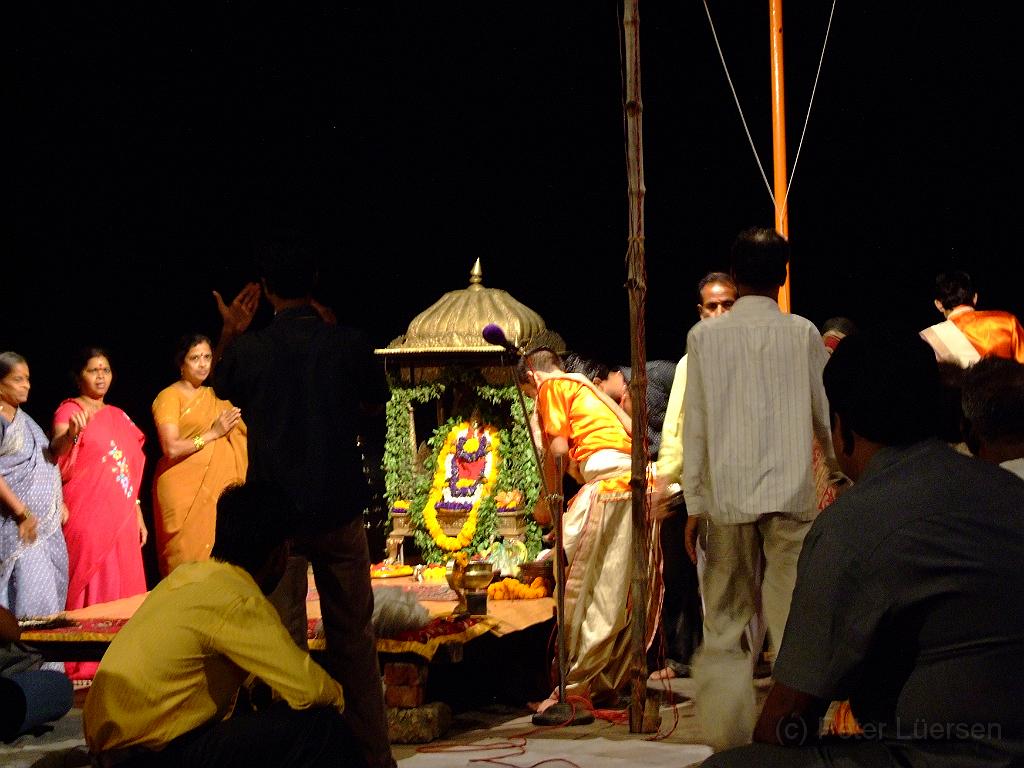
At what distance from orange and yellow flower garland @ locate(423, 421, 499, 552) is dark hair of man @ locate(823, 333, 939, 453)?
16.2ft

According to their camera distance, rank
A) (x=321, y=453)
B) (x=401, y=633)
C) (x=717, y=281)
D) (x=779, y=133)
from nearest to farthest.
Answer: (x=321, y=453)
(x=401, y=633)
(x=717, y=281)
(x=779, y=133)

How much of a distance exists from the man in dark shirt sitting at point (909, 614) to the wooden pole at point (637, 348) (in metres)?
2.54

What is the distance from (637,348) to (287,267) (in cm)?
130

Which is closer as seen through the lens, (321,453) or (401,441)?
(321,453)

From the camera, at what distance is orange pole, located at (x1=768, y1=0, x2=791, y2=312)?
21.4ft

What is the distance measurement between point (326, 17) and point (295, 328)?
16.7ft

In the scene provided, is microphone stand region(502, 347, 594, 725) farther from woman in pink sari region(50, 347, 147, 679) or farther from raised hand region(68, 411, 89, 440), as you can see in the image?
woman in pink sari region(50, 347, 147, 679)

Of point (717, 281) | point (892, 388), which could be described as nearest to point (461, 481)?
point (717, 281)

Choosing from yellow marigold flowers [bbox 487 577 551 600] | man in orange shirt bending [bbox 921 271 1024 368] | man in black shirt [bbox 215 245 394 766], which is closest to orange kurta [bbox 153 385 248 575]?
yellow marigold flowers [bbox 487 577 551 600]

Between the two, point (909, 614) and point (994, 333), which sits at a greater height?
point (994, 333)

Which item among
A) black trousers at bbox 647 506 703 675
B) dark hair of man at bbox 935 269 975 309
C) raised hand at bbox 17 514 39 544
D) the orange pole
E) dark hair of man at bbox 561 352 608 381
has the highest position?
the orange pole

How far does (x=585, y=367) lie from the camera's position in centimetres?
657

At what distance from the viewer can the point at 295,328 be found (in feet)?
12.3

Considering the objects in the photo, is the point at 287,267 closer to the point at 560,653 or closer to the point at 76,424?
the point at 560,653
